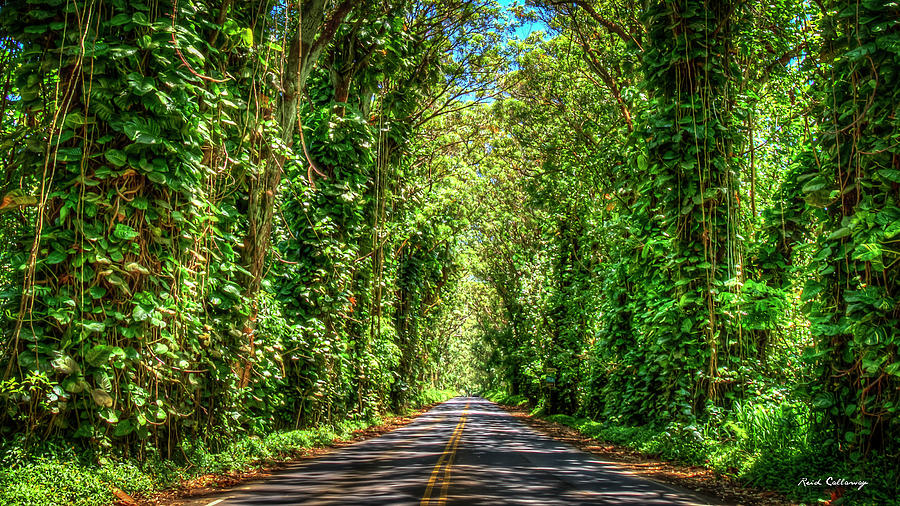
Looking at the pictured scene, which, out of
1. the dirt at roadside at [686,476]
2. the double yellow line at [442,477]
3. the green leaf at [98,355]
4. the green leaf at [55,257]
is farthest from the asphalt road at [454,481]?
the green leaf at [55,257]

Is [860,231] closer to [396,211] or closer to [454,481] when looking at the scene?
[454,481]

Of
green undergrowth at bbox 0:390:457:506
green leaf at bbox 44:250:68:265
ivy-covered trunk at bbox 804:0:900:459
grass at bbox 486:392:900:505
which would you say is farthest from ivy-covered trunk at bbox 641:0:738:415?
green leaf at bbox 44:250:68:265

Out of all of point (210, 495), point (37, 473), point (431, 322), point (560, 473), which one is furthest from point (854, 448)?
point (431, 322)

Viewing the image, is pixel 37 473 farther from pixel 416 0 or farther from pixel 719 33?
pixel 416 0

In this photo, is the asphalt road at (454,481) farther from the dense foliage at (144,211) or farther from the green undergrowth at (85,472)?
the dense foliage at (144,211)

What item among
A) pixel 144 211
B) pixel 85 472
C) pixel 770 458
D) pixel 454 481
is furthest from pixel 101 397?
pixel 770 458

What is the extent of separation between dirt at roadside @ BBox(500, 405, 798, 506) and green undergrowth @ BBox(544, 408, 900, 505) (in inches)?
5.4

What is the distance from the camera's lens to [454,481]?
9.17 meters

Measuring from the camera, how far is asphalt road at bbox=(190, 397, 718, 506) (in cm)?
765

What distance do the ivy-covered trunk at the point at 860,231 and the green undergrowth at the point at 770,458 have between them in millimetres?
335

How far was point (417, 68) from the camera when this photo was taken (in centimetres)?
2067

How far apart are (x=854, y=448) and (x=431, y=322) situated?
33406mm

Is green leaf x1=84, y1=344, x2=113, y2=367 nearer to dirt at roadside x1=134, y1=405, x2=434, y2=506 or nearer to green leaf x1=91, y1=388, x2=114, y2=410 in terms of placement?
green leaf x1=91, y1=388, x2=114, y2=410

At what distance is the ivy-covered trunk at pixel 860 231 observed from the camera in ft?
23.6
